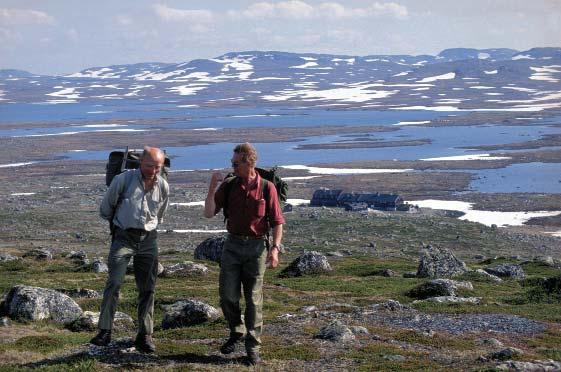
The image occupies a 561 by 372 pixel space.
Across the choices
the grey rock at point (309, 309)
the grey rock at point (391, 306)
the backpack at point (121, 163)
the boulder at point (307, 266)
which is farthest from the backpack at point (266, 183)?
the boulder at point (307, 266)

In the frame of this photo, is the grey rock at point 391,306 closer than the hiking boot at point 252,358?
No

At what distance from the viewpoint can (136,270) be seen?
1247 cm

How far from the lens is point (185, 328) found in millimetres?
15664

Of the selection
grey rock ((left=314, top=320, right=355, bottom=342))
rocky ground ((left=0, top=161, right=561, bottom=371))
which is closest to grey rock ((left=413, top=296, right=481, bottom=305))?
rocky ground ((left=0, top=161, right=561, bottom=371))

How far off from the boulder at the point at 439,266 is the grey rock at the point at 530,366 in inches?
702

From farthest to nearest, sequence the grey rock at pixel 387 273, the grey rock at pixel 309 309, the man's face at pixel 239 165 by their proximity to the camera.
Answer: the grey rock at pixel 387 273 → the grey rock at pixel 309 309 → the man's face at pixel 239 165

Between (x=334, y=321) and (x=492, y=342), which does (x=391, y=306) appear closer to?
(x=334, y=321)

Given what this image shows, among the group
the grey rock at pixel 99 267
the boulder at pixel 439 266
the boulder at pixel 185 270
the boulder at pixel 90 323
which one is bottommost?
the boulder at pixel 439 266

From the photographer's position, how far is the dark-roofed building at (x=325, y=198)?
88875 mm

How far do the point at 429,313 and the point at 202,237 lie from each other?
4581 centimetres

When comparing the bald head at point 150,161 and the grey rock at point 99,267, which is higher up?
the bald head at point 150,161

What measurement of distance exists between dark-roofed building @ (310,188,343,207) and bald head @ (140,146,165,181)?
252 ft

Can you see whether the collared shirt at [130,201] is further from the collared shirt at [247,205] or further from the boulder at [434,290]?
the boulder at [434,290]

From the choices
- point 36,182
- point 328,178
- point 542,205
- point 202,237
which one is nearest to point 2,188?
point 36,182
